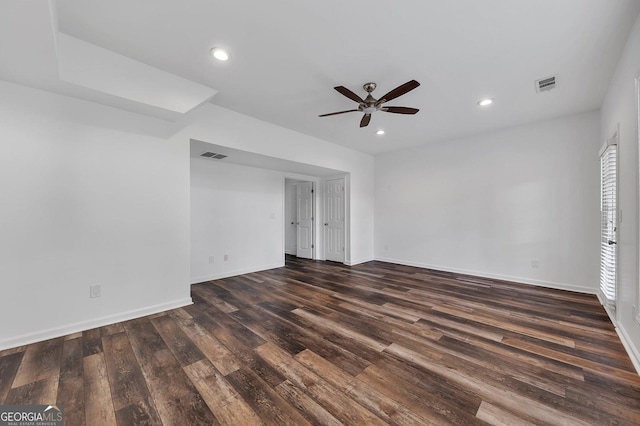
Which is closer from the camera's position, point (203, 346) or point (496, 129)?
point (203, 346)

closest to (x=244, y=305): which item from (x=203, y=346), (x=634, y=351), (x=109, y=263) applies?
(x=203, y=346)

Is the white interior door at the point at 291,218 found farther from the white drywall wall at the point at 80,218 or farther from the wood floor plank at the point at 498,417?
the wood floor plank at the point at 498,417

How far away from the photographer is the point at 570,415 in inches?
59.6

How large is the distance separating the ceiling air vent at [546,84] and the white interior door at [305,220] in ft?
15.4

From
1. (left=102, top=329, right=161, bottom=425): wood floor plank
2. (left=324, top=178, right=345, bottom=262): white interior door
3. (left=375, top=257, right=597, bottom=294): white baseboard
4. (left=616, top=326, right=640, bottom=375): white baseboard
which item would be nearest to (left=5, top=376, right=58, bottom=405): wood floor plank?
(left=102, top=329, right=161, bottom=425): wood floor plank

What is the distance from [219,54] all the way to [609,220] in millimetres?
4703

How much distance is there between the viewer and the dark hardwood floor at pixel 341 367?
1543 mm

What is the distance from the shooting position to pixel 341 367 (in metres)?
1.98

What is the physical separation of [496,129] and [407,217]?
2.36 m

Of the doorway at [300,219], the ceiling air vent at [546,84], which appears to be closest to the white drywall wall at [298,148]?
the doorway at [300,219]

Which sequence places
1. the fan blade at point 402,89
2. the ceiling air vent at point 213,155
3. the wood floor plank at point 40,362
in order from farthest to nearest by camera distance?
the ceiling air vent at point 213,155, the fan blade at point 402,89, the wood floor plank at point 40,362

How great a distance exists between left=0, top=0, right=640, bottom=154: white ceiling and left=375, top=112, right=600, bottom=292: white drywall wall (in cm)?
88

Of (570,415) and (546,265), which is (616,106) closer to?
(546,265)

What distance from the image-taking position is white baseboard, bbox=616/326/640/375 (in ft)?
6.32
